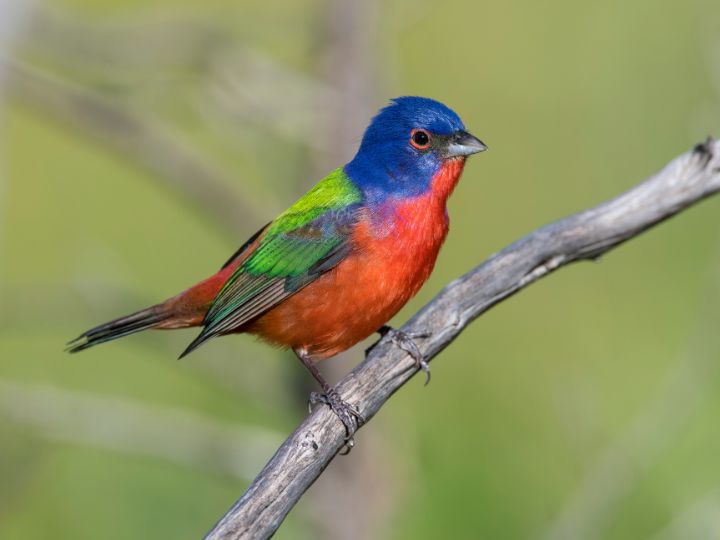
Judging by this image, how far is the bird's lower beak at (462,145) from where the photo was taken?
5.02 meters

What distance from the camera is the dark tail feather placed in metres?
5.11

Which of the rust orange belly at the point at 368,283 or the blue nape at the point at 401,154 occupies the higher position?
the blue nape at the point at 401,154

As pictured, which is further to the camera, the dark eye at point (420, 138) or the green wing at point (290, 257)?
the dark eye at point (420, 138)

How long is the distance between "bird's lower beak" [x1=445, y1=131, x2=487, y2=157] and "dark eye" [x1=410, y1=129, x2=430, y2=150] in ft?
0.34

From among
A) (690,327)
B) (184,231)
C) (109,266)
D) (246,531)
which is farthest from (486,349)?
(246,531)

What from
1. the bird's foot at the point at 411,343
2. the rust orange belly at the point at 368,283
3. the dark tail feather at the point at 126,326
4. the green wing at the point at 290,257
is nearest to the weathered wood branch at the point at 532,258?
the bird's foot at the point at 411,343

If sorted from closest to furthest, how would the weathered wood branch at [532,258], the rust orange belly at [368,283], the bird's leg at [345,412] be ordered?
the bird's leg at [345,412] → the weathered wood branch at [532,258] → the rust orange belly at [368,283]

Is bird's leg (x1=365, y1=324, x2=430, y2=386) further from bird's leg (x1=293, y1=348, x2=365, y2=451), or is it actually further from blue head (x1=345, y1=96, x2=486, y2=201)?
blue head (x1=345, y1=96, x2=486, y2=201)

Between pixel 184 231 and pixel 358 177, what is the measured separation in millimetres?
5367

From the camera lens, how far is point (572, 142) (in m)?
9.73

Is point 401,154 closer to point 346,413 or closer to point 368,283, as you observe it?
point 368,283

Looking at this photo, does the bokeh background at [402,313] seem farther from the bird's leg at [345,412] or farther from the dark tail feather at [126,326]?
the bird's leg at [345,412]

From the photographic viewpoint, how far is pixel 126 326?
17.0ft

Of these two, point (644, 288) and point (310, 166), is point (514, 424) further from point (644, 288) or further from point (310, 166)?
point (310, 166)
